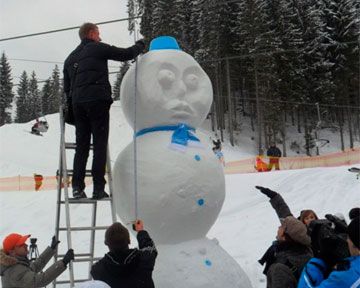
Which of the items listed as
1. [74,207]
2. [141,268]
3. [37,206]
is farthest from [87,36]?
[37,206]

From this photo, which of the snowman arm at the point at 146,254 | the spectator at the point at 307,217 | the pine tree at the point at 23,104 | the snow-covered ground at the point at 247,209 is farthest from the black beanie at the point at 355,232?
the pine tree at the point at 23,104

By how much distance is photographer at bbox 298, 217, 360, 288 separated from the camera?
2.59m

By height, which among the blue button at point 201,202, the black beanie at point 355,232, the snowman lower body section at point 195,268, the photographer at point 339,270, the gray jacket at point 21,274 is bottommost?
the snowman lower body section at point 195,268

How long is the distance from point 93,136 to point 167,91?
1.02m

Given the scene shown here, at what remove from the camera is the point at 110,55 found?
4797mm

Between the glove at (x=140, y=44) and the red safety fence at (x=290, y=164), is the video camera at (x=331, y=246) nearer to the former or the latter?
the glove at (x=140, y=44)

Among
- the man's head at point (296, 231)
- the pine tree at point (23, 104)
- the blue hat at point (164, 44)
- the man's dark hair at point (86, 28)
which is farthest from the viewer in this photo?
the pine tree at point (23, 104)

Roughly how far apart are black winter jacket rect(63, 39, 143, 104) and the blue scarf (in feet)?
2.44

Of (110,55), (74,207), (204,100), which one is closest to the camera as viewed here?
(110,55)

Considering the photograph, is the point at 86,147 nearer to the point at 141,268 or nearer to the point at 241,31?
the point at 141,268

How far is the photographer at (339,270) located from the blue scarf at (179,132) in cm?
248

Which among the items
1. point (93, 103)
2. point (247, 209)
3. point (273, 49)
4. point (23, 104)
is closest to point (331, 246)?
point (93, 103)

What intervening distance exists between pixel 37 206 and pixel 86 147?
429 inches

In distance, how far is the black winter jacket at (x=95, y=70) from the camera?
4715mm
